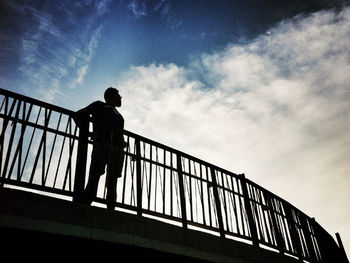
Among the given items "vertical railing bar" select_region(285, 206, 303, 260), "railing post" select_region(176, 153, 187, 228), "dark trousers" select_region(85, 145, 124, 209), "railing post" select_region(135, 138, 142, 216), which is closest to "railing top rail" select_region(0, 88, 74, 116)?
"dark trousers" select_region(85, 145, 124, 209)

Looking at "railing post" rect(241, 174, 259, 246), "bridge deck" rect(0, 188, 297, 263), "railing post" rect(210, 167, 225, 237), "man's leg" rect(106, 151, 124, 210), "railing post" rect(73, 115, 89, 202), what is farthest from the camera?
"railing post" rect(241, 174, 259, 246)

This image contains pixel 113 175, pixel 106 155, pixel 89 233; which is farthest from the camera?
pixel 106 155

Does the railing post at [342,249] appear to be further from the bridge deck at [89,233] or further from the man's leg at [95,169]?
the man's leg at [95,169]

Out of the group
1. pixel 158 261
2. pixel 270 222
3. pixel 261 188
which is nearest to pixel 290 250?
pixel 270 222

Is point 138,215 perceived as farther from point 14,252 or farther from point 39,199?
point 14,252

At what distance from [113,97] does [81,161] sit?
185 cm

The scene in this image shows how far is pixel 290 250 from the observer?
627 centimetres

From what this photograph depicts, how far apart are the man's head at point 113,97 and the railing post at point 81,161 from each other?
1270 mm

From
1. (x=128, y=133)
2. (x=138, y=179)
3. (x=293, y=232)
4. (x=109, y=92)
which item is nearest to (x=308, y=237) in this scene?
(x=293, y=232)

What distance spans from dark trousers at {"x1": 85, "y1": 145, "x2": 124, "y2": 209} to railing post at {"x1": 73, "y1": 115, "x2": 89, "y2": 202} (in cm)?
27

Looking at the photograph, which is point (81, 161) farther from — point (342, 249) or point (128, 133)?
point (342, 249)

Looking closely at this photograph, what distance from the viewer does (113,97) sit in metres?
5.43

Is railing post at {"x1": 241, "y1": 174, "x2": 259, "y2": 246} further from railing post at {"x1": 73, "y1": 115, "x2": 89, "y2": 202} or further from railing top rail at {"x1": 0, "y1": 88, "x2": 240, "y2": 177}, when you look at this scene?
railing post at {"x1": 73, "y1": 115, "x2": 89, "y2": 202}

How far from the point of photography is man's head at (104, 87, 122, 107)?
542 cm
